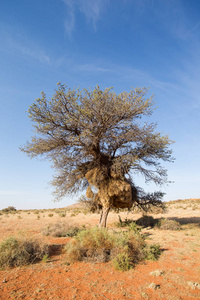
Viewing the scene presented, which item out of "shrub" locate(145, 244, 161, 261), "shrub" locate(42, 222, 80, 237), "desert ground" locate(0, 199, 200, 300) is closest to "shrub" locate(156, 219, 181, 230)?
"shrub" locate(42, 222, 80, 237)

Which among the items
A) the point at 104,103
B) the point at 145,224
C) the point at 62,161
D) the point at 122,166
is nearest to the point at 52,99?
the point at 104,103

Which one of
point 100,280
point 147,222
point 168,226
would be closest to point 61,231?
point 100,280

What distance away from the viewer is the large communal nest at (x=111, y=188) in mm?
13477

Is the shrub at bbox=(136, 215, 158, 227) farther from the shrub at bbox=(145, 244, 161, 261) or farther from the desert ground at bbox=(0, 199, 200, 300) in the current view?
the desert ground at bbox=(0, 199, 200, 300)

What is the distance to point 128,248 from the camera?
7.27 metres

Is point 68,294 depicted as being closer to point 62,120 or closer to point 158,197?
point 62,120

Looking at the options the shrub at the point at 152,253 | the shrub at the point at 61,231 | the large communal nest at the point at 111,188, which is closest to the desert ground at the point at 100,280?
the shrub at the point at 152,253

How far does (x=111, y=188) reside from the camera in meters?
13.5

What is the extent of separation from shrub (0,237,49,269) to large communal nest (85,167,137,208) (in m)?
6.77

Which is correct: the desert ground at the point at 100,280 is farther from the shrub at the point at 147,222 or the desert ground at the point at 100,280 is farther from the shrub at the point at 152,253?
the shrub at the point at 147,222

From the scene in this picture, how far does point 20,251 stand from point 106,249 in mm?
3296

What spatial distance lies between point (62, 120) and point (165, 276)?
35.1 feet

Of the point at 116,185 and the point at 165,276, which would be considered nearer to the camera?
the point at 165,276

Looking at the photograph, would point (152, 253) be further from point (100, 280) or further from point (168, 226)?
point (168, 226)
